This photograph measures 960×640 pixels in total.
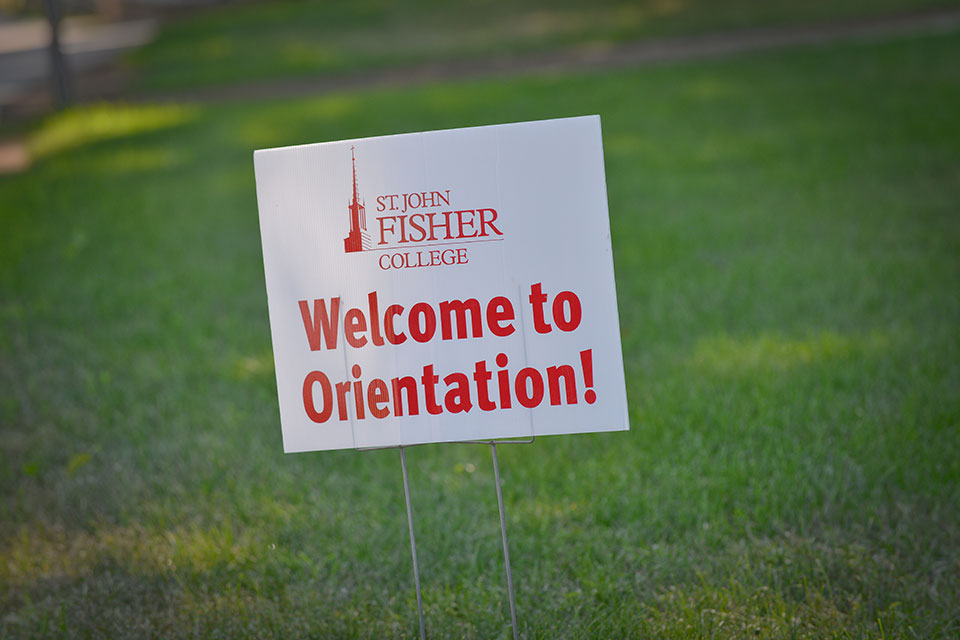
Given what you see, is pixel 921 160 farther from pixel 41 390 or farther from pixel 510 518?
pixel 41 390

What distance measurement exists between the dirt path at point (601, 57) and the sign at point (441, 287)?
1134cm

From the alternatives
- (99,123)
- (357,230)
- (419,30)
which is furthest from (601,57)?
(357,230)

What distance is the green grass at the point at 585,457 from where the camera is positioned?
302cm

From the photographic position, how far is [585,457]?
3.87m

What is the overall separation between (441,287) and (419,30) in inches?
677

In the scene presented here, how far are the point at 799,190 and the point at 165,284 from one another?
4.66 meters

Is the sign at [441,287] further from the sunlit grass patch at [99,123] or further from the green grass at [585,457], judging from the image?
the sunlit grass patch at [99,123]

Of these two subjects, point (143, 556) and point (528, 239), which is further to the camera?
point (143, 556)

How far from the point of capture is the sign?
97.3 inches

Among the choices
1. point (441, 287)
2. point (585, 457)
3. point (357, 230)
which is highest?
point (357, 230)

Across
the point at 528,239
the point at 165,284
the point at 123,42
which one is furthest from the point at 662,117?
the point at 123,42

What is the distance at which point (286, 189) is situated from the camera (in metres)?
2.50

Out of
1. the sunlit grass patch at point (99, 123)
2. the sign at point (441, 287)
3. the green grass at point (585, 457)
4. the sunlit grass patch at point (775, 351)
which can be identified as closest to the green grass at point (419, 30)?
the sunlit grass patch at point (99, 123)

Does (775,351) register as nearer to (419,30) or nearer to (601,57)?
(601,57)
